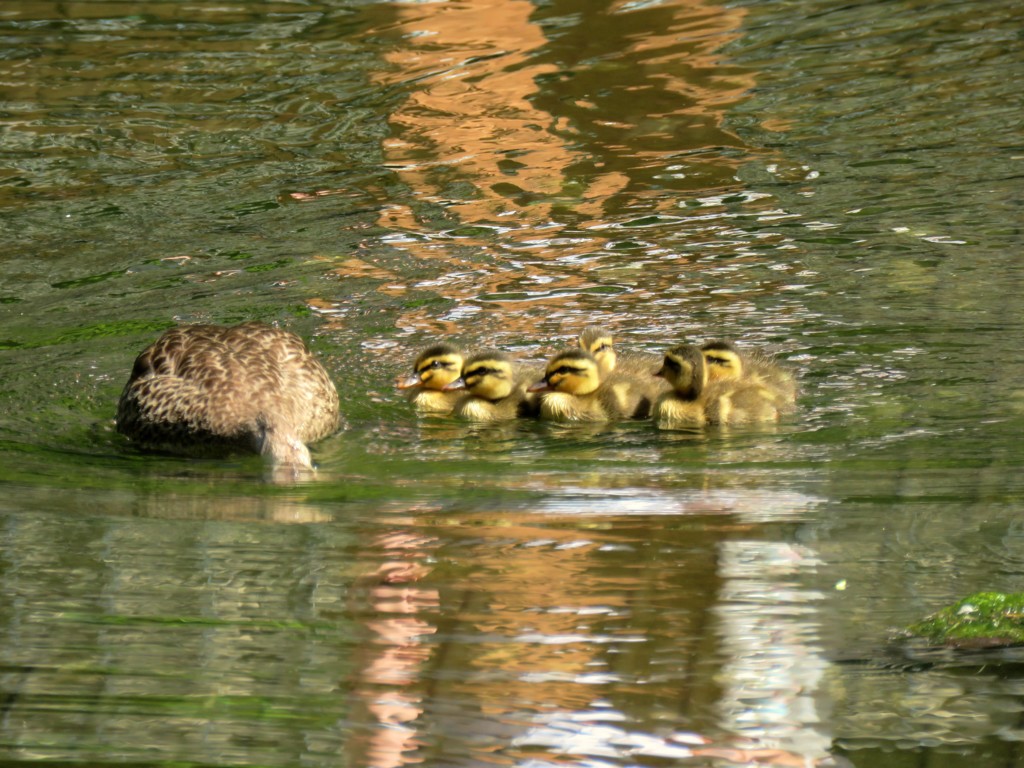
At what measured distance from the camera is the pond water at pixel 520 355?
9.33ft

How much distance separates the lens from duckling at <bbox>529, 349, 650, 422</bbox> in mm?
5109

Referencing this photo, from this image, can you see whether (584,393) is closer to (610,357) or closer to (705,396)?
(610,357)

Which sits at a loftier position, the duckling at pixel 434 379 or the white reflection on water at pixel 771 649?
the duckling at pixel 434 379

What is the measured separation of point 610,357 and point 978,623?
2472 mm

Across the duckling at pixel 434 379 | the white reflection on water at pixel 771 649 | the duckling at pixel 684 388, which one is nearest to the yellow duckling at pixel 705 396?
the duckling at pixel 684 388

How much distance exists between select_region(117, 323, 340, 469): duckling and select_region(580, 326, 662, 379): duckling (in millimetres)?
927

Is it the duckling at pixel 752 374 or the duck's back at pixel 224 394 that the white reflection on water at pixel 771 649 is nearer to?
the duckling at pixel 752 374

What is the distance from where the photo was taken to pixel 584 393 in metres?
5.16

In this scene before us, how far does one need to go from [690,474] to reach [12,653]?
2.03 metres

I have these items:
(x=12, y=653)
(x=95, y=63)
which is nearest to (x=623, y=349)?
(x=12, y=653)

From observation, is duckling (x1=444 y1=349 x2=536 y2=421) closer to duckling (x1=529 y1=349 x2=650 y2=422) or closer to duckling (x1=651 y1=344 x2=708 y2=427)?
duckling (x1=529 y1=349 x2=650 y2=422)

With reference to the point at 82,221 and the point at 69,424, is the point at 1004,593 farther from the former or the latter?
the point at 82,221

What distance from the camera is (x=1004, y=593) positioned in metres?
3.16

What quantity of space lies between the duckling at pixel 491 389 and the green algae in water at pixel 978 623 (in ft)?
7.87
